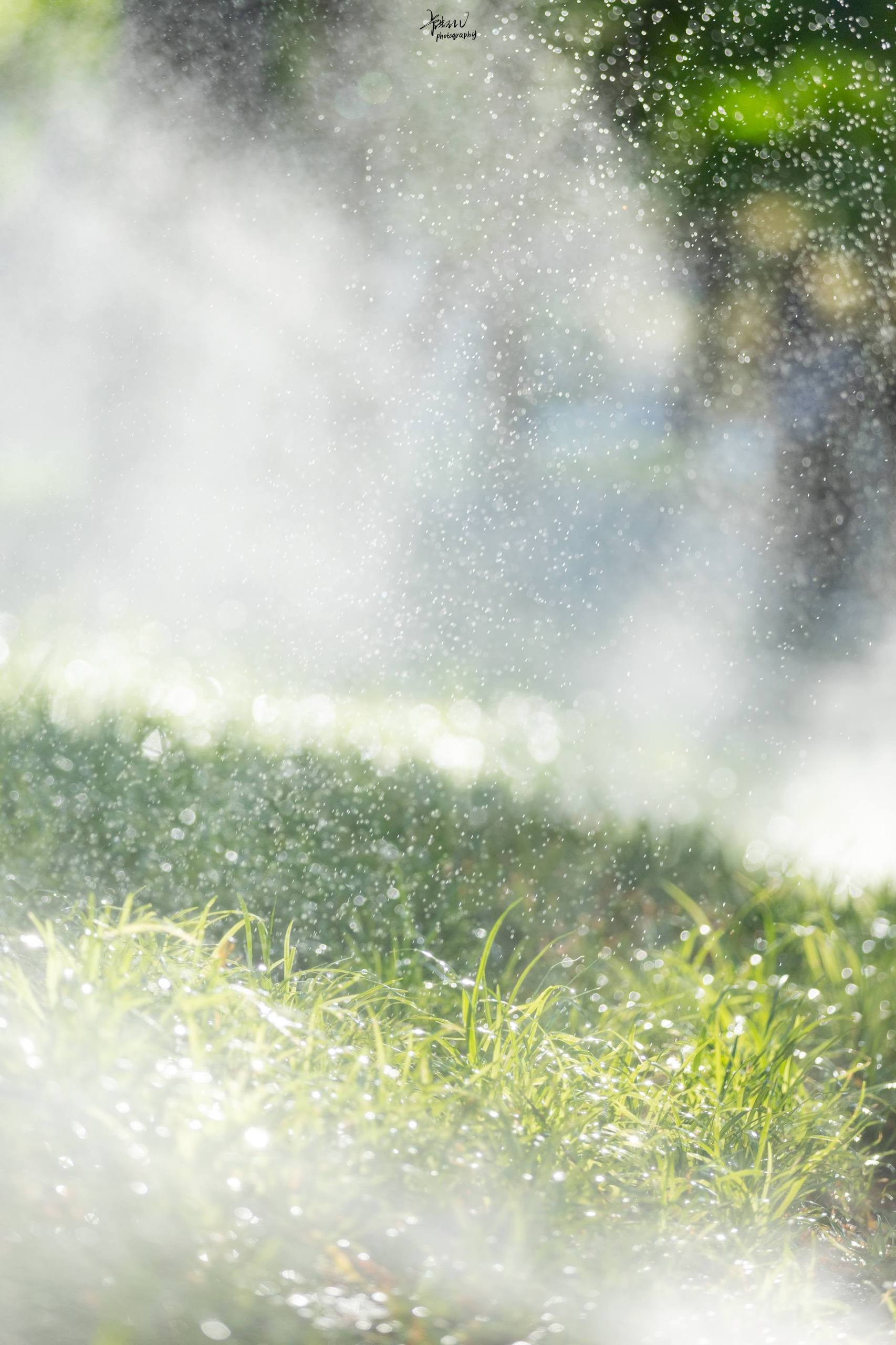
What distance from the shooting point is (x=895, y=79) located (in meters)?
8.95

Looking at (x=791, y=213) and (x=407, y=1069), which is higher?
(x=791, y=213)

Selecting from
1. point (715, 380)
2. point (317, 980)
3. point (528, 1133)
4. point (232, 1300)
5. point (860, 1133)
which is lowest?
point (232, 1300)

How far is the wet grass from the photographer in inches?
57.4

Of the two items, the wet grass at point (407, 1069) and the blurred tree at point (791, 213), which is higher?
the blurred tree at point (791, 213)

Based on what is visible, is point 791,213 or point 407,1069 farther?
point 791,213

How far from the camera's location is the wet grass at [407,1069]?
146cm

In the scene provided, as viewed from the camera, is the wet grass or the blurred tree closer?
the wet grass

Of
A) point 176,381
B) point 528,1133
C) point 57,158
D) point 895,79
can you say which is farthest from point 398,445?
point 528,1133

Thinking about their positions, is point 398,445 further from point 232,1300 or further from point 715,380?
point 232,1300

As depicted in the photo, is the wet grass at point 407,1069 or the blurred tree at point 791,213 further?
the blurred tree at point 791,213

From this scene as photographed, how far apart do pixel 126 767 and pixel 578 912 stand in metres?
1.12

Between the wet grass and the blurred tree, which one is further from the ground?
the blurred tree

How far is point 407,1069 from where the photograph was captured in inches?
73.7

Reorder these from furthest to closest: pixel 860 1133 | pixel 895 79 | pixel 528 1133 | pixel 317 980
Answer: pixel 895 79 → pixel 860 1133 → pixel 317 980 → pixel 528 1133
